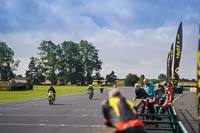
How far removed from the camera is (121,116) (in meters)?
7.19

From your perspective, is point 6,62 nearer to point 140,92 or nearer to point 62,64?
point 62,64

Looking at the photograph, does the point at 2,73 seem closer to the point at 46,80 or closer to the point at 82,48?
the point at 46,80

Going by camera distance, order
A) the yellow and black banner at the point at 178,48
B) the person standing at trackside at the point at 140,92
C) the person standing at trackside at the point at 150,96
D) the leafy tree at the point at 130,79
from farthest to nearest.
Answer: the leafy tree at the point at 130,79 → the yellow and black banner at the point at 178,48 → the person standing at trackside at the point at 150,96 → the person standing at trackside at the point at 140,92

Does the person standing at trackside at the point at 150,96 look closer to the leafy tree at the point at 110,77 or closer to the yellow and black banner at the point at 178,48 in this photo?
the yellow and black banner at the point at 178,48

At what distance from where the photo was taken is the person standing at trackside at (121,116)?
718cm

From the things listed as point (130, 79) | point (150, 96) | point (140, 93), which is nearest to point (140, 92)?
point (140, 93)

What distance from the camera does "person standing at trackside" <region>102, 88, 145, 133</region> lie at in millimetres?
7176

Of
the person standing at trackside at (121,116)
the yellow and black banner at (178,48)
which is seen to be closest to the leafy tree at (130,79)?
the yellow and black banner at (178,48)

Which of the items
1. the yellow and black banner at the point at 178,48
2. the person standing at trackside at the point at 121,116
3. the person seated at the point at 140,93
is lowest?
the person standing at trackside at the point at 121,116

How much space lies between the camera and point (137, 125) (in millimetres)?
7230

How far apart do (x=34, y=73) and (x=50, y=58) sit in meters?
12.3

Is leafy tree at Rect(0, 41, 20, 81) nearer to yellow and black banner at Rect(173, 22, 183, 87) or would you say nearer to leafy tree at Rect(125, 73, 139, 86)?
leafy tree at Rect(125, 73, 139, 86)

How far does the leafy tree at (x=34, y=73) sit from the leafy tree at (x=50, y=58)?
7.17 feet

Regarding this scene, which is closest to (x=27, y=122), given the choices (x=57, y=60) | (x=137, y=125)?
(x=137, y=125)
